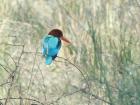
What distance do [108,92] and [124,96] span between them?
0.34ft

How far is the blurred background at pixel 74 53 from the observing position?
11.9 ft

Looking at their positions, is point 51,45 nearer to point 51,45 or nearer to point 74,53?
point 51,45

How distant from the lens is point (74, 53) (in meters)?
4.43

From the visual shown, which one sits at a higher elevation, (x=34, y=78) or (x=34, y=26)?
(x=34, y=26)

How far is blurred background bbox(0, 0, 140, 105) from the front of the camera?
11.9 feet

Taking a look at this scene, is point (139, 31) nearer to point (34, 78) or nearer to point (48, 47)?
point (34, 78)

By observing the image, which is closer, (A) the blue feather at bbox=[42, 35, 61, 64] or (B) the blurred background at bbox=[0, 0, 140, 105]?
(A) the blue feather at bbox=[42, 35, 61, 64]

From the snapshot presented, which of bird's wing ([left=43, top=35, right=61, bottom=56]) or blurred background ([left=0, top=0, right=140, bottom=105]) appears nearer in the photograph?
bird's wing ([left=43, top=35, right=61, bottom=56])

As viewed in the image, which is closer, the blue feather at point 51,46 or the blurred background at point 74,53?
the blue feather at point 51,46

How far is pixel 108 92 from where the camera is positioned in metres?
3.42

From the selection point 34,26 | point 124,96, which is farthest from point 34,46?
point 124,96

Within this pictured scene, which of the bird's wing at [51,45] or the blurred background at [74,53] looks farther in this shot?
the blurred background at [74,53]

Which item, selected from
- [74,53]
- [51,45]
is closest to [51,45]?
[51,45]

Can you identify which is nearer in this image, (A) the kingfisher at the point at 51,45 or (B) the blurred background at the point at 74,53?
(A) the kingfisher at the point at 51,45
